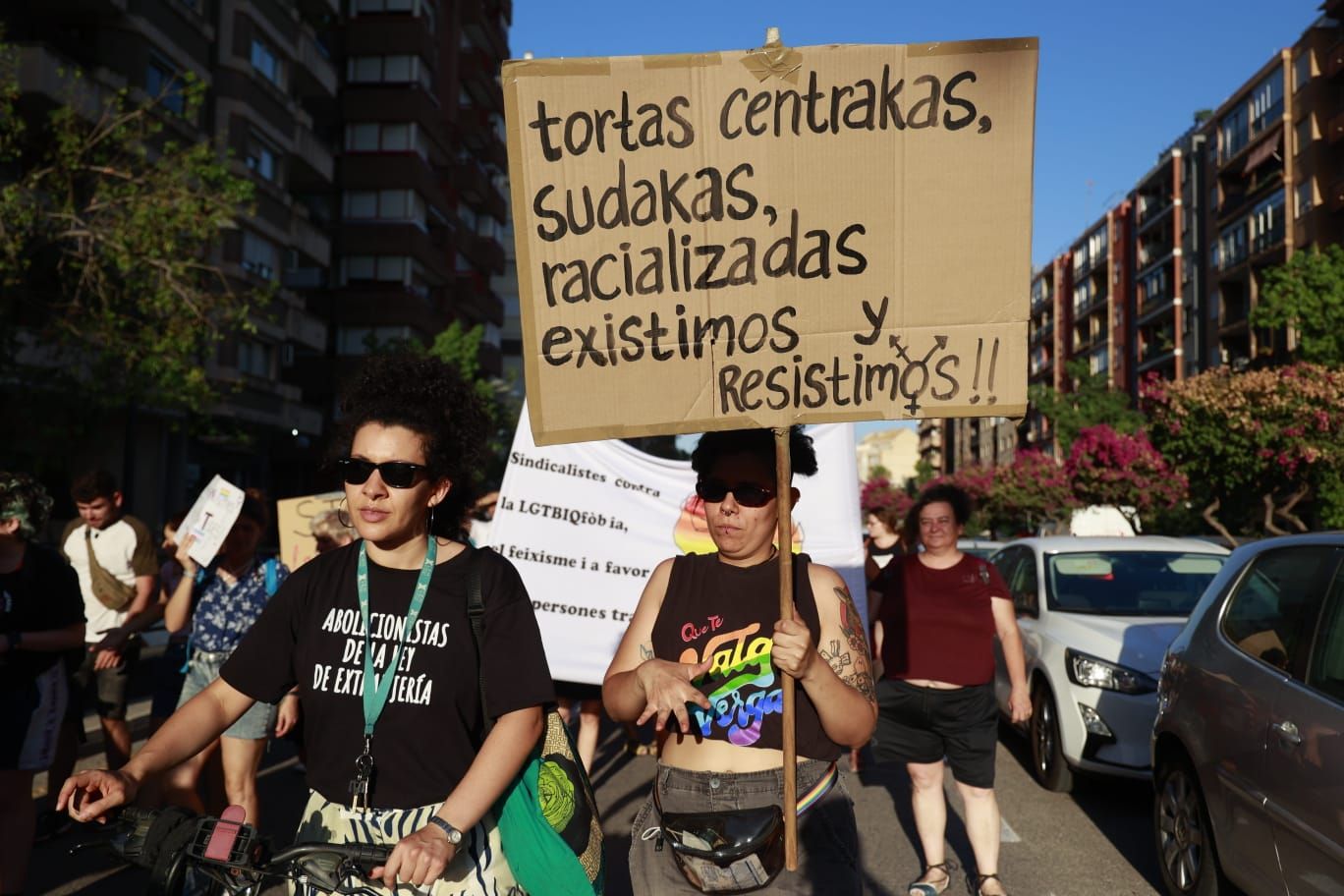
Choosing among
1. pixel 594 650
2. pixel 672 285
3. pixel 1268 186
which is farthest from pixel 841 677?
pixel 1268 186

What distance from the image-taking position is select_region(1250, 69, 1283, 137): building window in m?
53.3

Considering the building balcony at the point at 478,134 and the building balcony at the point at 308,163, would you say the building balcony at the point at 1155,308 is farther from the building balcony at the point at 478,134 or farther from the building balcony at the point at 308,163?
the building balcony at the point at 308,163

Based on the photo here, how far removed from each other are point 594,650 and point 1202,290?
205 ft

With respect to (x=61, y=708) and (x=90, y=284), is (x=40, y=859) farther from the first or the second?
(x=90, y=284)

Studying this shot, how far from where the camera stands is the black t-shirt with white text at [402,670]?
2.71m

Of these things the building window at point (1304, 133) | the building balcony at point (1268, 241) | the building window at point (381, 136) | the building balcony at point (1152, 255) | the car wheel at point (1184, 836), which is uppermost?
the building window at point (1304, 133)

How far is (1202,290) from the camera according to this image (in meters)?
63.2

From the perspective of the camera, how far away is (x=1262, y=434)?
2969 cm

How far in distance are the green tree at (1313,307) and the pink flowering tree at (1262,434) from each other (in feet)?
7.52

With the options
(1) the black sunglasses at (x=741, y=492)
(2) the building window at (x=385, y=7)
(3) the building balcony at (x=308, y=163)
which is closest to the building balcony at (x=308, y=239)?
(3) the building balcony at (x=308, y=163)

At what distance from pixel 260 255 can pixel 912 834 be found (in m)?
31.4

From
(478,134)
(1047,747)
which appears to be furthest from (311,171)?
(1047,747)

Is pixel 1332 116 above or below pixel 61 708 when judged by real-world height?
above

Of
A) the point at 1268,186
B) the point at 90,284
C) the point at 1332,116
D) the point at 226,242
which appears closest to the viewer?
the point at 90,284
